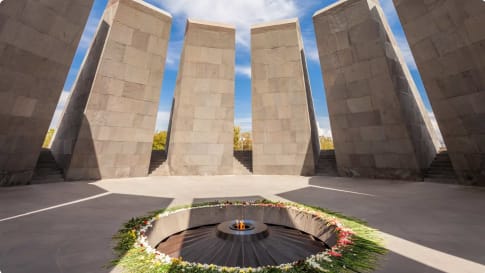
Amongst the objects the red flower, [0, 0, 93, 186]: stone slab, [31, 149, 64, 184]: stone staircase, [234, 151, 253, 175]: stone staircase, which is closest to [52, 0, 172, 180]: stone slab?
[31, 149, 64, 184]: stone staircase

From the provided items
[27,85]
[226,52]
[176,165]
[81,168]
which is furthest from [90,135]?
[226,52]

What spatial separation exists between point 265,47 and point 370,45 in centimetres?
730

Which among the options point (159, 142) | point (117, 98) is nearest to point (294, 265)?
point (117, 98)

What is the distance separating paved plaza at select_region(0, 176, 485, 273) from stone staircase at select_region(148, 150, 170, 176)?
5.90 metres

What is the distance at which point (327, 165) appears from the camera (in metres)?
17.3

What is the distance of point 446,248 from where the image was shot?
4262 millimetres

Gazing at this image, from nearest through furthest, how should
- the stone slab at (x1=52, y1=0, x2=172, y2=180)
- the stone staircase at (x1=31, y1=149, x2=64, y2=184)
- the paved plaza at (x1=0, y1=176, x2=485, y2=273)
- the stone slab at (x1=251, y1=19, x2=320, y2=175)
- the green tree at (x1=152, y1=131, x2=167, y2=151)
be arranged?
the paved plaza at (x1=0, y1=176, x2=485, y2=273), the stone staircase at (x1=31, y1=149, x2=64, y2=184), the stone slab at (x1=52, y1=0, x2=172, y2=180), the stone slab at (x1=251, y1=19, x2=320, y2=175), the green tree at (x1=152, y1=131, x2=167, y2=151)

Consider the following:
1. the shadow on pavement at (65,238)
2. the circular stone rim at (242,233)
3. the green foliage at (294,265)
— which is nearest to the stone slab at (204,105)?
the shadow on pavement at (65,238)

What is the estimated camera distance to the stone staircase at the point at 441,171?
1216 cm

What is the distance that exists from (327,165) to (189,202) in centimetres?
1214

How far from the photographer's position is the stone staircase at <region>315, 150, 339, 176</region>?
16.7 meters

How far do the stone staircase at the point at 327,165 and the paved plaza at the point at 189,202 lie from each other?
19.1 feet

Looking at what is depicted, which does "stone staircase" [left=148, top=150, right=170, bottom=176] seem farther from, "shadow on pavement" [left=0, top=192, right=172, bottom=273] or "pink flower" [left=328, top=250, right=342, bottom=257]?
"pink flower" [left=328, top=250, right=342, bottom=257]

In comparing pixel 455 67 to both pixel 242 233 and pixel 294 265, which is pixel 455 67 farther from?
pixel 294 265
